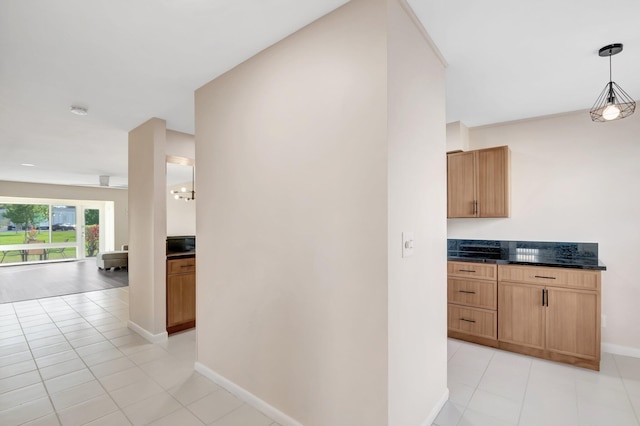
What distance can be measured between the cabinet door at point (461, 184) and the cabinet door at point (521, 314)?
0.97 metres

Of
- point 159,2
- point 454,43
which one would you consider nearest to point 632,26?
point 454,43

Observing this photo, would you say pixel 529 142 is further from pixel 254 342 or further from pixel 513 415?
pixel 254 342

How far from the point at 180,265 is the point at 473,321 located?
3528 millimetres

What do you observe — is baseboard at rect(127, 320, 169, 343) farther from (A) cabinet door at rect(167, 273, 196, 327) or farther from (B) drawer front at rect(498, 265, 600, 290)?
(B) drawer front at rect(498, 265, 600, 290)

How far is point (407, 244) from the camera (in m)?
1.75

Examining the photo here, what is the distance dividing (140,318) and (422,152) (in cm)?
379

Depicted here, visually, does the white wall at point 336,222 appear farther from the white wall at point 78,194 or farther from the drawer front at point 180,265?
the white wall at point 78,194

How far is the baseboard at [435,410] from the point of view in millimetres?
1992

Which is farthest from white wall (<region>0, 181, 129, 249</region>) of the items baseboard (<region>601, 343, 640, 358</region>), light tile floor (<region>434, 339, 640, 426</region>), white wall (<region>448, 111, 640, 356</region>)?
baseboard (<region>601, 343, 640, 358</region>)

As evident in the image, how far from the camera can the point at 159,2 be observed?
172 cm

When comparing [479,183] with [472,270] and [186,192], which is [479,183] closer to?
[472,270]

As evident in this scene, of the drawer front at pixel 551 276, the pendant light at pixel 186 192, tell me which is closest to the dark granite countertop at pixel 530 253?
the drawer front at pixel 551 276

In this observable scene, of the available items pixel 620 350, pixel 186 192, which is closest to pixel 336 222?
pixel 620 350

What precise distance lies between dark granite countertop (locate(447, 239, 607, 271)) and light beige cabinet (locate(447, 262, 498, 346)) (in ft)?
0.41
